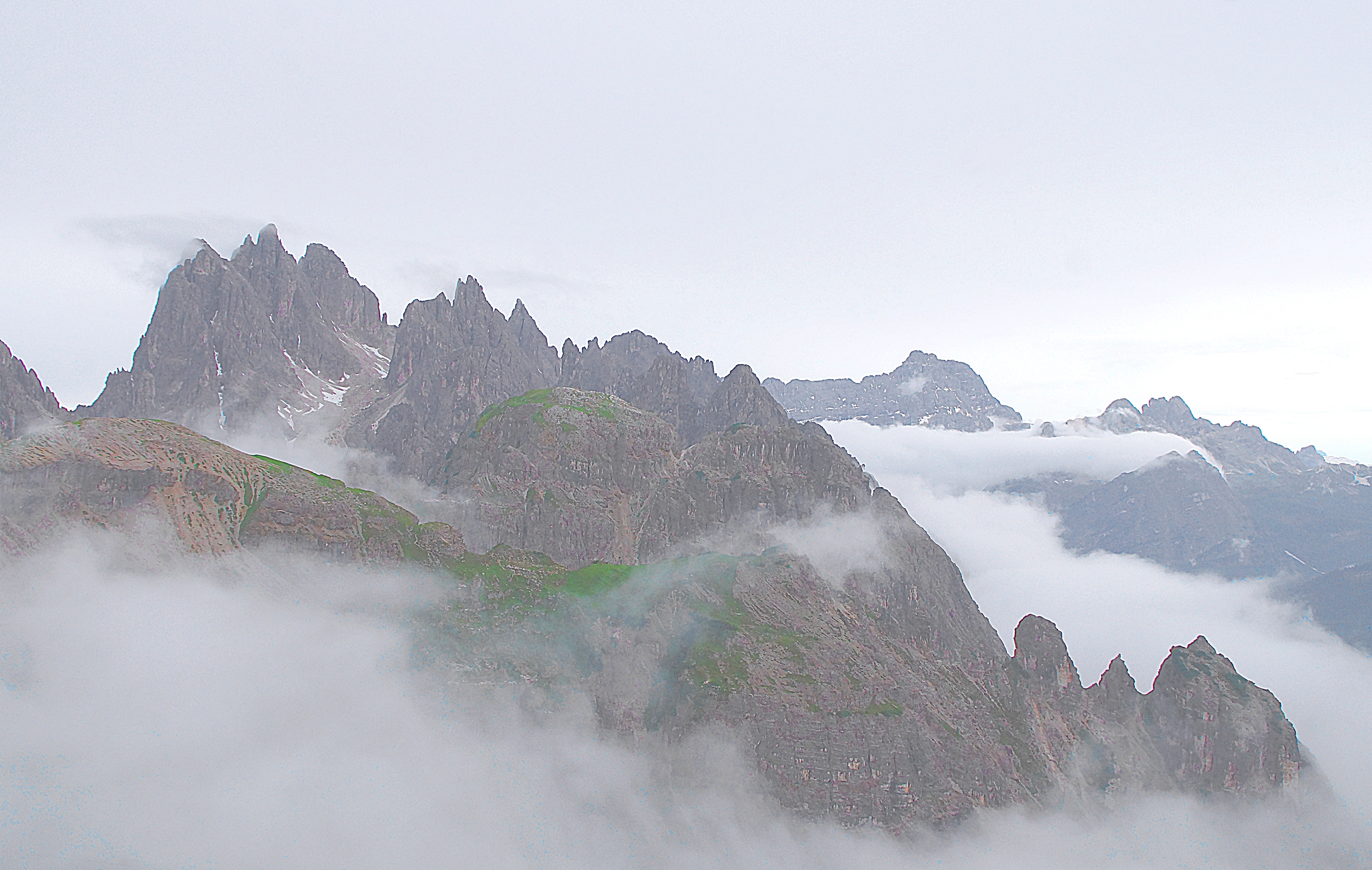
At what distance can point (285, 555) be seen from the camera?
143 m

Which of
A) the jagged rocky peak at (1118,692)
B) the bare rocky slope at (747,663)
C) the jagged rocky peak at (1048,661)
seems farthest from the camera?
the jagged rocky peak at (1048,661)

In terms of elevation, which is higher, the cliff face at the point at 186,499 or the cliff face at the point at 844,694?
the cliff face at the point at 186,499

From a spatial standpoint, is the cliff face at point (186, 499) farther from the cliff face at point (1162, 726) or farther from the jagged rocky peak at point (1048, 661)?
the cliff face at point (1162, 726)

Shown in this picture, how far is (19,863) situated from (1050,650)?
17916 cm

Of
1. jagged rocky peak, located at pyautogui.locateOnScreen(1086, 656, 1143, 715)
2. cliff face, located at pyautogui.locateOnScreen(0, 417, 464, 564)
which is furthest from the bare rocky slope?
jagged rocky peak, located at pyautogui.locateOnScreen(1086, 656, 1143, 715)

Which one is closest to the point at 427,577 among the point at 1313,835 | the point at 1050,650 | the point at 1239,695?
the point at 1050,650

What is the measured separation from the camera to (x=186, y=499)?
5463 inches

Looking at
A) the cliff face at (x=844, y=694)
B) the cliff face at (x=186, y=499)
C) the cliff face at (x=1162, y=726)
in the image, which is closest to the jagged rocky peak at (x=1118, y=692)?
the cliff face at (x=1162, y=726)

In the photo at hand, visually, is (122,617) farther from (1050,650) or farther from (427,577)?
(1050,650)

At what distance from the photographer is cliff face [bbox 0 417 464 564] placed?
124m

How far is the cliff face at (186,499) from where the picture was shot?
123875 mm

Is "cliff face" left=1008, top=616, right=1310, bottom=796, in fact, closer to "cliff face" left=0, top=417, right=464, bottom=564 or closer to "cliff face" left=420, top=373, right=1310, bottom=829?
"cliff face" left=420, top=373, right=1310, bottom=829

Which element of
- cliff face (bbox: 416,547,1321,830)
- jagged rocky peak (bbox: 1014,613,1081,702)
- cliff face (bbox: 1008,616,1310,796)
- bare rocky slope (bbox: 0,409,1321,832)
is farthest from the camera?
jagged rocky peak (bbox: 1014,613,1081,702)

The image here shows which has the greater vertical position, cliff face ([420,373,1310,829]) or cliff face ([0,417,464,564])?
cliff face ([0,417,464,564])
